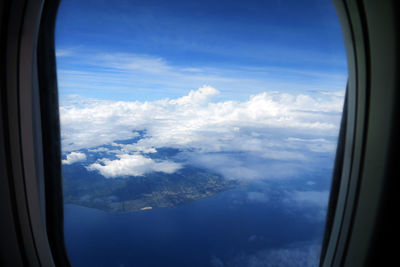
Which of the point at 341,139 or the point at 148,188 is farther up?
the point at 341,139

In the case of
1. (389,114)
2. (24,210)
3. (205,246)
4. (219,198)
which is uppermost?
(389,114)

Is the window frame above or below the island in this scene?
above

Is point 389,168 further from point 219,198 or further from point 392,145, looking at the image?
point 219,198

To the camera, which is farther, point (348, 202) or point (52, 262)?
point (52, 262)

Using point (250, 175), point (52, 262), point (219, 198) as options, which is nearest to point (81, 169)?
point (219, 198)

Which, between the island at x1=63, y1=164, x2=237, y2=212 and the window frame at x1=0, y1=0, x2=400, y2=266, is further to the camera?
the island at x1=63, y1=164, x2=237, y2=212

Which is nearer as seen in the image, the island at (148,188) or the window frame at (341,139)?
the window frame at (341,139)

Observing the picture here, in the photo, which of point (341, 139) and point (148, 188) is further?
point (148, 188)

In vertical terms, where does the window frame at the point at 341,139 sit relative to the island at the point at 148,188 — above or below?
above
